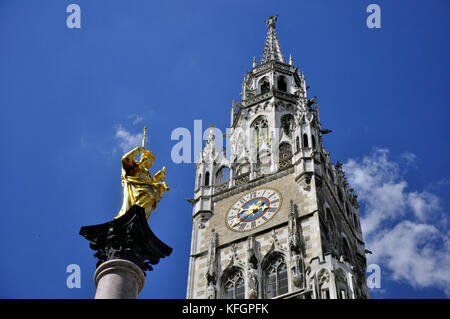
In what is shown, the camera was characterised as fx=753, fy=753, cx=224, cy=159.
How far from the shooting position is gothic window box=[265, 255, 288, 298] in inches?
1706

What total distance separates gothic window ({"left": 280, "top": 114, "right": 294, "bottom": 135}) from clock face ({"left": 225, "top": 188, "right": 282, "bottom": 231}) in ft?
31.2

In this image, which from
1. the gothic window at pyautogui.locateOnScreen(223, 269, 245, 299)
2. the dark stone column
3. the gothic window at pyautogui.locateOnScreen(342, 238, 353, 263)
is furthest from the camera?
the gothic window at pyautogui.locateOnScreen(342, 238, 353, 263)

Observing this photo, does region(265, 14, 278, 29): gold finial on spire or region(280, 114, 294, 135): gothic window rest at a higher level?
region(265, 14, 278, 29): gold finial on spire

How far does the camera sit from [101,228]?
23.4 m

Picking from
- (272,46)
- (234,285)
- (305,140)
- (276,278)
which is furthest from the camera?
(272,46)

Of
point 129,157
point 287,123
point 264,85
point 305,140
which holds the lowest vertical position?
point 129,157

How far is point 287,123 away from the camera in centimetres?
6075

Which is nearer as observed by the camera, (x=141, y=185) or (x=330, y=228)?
(x=141, y=185)

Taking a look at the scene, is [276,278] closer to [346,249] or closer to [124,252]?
[346,249]

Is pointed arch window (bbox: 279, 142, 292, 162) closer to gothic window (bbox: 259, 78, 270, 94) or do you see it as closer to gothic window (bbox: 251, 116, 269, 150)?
gothic window (bbox: 251, 116, 269, 150)

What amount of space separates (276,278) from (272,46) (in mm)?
35747

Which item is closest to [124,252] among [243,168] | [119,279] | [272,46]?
[119,279]

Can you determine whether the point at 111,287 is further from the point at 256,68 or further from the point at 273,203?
the point at 256,68

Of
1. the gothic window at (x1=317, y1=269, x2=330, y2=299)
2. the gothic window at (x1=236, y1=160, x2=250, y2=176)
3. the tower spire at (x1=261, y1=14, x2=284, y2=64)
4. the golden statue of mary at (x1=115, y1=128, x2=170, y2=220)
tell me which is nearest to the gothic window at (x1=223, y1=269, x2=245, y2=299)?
the gothic window at (x1=317, y1=269, x2=330, y2=299)
